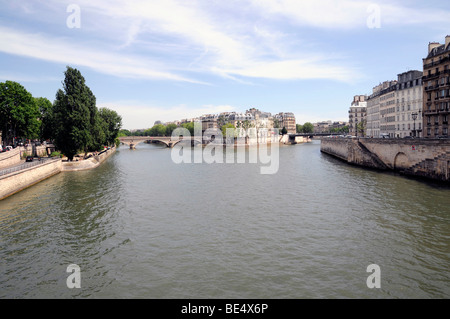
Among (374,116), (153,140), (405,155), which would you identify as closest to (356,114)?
(374,116)

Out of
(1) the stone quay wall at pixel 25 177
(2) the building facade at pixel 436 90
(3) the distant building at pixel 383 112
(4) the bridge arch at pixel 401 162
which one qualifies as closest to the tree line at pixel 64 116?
(1) the stone quay wall at pixel 25 177

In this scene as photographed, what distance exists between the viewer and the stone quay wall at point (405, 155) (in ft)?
116

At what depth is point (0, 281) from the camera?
14055mm

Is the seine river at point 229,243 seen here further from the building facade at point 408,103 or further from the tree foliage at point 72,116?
the building facade at point 408,103

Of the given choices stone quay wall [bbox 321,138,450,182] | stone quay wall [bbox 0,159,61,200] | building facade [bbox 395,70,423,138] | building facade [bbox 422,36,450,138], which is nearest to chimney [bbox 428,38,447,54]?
building facade [bbox 422,36,450,138]

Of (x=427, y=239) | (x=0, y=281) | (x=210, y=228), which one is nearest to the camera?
(x=0, y=281)

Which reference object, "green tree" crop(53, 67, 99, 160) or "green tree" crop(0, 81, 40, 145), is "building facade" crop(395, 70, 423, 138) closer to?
"green tree" crop(53, 67, 99, 160)

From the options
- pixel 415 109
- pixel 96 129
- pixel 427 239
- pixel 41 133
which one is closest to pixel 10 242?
pixel 427 239

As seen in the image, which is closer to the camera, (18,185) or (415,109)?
(18,185)

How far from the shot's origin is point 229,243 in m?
18.3

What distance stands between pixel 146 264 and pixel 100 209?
1290cm

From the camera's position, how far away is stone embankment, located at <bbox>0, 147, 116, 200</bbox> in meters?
31.5
